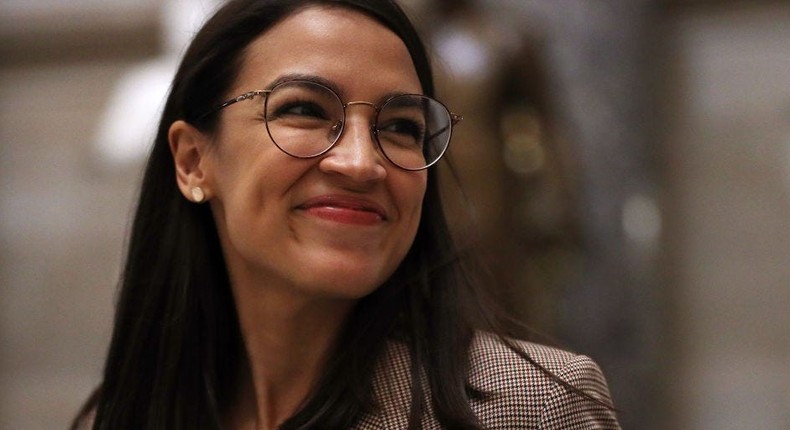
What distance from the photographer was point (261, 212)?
2203mm

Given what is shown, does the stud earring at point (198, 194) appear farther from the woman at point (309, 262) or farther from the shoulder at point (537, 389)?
the shoulder at point (537, 389)

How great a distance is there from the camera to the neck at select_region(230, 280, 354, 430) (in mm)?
2336

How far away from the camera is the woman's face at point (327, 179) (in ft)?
7.05

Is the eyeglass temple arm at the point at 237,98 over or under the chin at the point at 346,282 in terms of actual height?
over

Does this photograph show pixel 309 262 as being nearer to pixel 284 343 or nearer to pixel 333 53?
pixel 284 343

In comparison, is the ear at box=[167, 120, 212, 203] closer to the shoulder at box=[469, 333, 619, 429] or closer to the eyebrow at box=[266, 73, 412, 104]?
the eyebrow at box=[266, 73, 412, 104]

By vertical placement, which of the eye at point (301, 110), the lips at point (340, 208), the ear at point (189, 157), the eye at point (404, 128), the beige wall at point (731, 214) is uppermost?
the eye at point (301, 110)

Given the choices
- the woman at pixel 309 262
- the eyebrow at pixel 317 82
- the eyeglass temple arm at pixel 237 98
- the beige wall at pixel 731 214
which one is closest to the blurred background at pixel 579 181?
the beige wall at pixel 731 214

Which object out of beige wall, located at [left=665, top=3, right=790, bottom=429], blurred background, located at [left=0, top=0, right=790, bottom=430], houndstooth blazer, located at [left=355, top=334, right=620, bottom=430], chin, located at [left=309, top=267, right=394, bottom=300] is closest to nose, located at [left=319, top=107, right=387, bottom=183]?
chin, located at [left=309, top=267, right=394, bottom=300]

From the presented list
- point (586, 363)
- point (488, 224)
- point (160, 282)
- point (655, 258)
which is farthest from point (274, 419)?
point (655, 258)

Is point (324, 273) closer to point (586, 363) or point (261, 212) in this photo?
point (261, 212)

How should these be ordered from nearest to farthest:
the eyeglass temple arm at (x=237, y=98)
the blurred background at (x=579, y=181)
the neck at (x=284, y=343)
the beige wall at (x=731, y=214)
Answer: the eyeglass temple arm at (x=237, y=98) → the neck at (x=284, y=343) → the blurred background at (x=579, y=181) → the beige wall at (x=731, y=214)

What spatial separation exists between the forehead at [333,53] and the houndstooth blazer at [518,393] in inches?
22.0

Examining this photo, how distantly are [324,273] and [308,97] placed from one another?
1.09 ft
